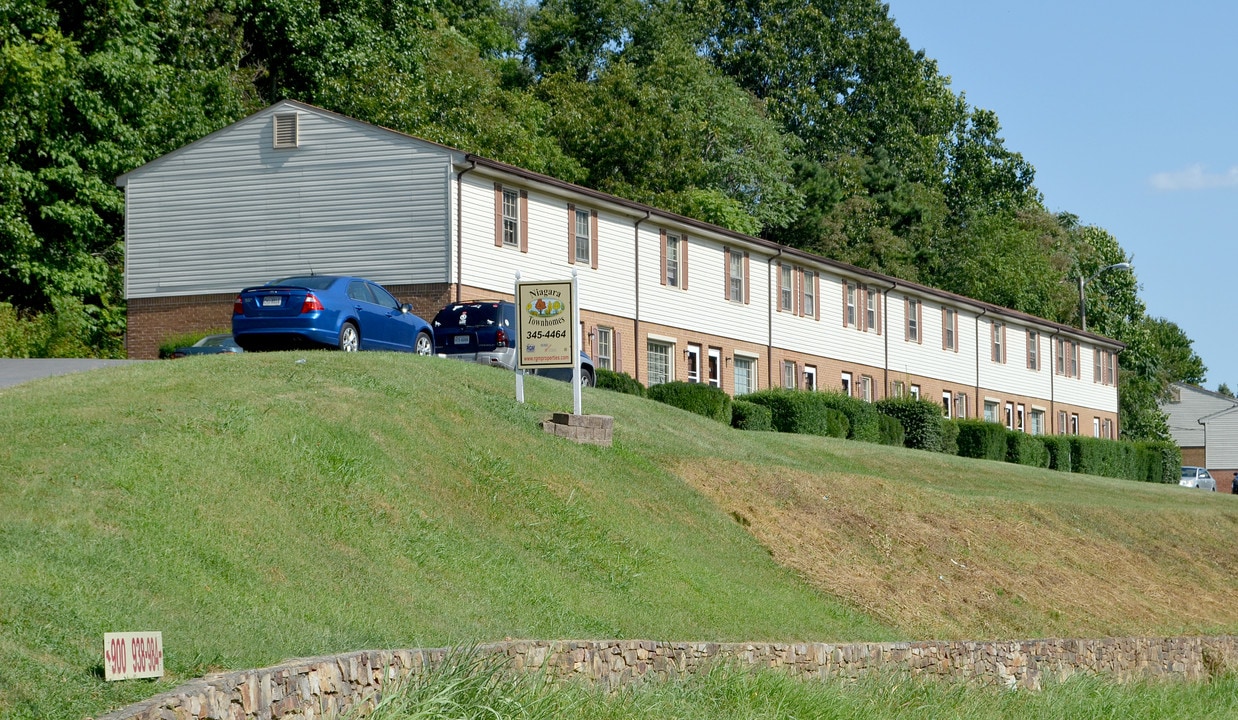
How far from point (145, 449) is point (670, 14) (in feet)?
212

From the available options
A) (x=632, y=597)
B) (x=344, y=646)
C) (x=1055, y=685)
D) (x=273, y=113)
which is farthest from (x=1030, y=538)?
(x=273, y=113)

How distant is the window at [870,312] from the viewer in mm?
54469

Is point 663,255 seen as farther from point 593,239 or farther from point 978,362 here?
point 978,362

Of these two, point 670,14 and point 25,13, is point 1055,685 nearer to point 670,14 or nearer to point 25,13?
point 25,13

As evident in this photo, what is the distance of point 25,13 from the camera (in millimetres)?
43344

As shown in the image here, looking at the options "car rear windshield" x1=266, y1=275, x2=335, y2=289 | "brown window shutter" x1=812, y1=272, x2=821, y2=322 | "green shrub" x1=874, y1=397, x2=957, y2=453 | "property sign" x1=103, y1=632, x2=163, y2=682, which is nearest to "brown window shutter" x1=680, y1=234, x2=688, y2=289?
"green shrub" x1=874, y1=397, x2=957, y2=453

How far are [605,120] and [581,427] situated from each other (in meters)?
42.2

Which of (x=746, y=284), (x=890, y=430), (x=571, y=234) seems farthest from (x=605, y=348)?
(x=890, y=430)

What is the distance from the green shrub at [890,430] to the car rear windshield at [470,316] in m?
15.5

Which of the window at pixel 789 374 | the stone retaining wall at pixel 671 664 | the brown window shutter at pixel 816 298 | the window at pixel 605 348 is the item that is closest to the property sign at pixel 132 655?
the stone retaining wall at pixel 671 664

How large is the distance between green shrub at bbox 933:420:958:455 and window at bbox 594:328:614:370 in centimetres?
1034

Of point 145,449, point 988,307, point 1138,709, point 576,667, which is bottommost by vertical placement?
point 1138,709

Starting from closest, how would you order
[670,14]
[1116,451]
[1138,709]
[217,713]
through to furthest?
[217,713], [1138,709], [1116,451], [670,14]

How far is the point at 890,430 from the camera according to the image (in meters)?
42.8
